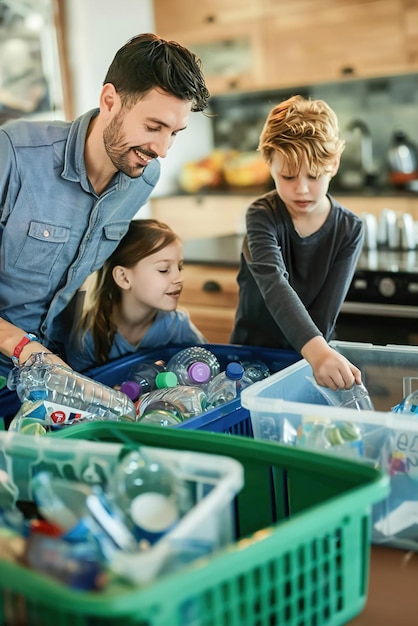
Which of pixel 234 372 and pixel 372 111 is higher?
pixel 372 111

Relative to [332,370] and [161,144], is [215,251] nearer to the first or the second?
[161,144]

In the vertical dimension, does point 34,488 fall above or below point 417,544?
above

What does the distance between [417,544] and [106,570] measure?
0.45 m

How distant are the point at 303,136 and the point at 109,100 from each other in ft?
1.18

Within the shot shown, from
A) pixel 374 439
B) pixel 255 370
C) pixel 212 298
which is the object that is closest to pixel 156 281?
pixel 255 370

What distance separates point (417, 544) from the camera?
3.05ft

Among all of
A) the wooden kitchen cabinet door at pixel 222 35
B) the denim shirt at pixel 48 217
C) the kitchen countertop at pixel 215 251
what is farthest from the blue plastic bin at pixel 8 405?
the wooden kitchen cabinet door at pixel 222 35

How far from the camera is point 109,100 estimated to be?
1.42m

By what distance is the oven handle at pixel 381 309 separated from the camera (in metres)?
2.58

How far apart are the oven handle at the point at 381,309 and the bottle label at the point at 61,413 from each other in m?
1.61

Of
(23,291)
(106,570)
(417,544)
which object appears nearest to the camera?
(106,570)

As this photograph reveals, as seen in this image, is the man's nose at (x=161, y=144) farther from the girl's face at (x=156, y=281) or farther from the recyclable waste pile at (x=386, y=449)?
the recyclable waste pile at (x=386, y=449)

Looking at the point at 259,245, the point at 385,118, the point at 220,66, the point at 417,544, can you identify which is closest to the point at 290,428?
the point at 417,544

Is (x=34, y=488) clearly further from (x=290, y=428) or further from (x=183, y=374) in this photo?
(x=183, y=374)
